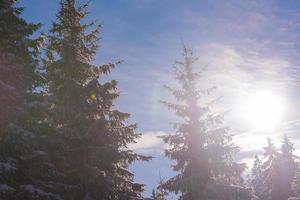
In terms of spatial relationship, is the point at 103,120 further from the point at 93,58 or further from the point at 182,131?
the point at 182,131

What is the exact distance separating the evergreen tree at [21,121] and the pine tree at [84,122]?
4.12ft

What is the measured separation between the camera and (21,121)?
17359 mm

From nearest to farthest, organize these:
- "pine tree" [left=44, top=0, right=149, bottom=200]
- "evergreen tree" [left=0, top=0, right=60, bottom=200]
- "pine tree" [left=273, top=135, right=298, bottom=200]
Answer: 1. "evergreen tree" [left=0, top=0, right=60, bottom=200]
2. "pine tree" [left=44, top=0, right=149, bottom=200]
3. "pine tree" [left=273, top=135, right=298, bottom=200]

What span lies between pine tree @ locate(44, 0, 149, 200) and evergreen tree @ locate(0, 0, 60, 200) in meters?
1.26

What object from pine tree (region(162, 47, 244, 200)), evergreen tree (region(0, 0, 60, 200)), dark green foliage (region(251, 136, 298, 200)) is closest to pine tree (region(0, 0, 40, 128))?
evergreen tree (region(0, 0, 60, 200))

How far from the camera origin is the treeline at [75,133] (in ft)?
56.3

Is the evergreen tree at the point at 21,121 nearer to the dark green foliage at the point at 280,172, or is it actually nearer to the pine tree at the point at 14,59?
the pine tree at the point at 14,59

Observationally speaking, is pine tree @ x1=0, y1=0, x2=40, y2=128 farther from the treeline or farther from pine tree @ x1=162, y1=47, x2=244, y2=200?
pine tree @ x1=162, y1=47, x2=244, y2=200

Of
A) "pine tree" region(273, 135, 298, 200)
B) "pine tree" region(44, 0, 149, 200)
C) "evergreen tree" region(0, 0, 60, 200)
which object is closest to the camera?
"evergreen tree" region(0, 0, 60, 200)

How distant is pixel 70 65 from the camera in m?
22.4

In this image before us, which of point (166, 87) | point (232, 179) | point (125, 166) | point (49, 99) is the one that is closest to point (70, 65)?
point (49, 99)

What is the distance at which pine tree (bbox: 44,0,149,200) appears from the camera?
20109 mm

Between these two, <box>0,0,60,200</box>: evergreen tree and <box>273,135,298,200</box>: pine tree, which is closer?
<box>0,0,60,200</box>: evergreen tree

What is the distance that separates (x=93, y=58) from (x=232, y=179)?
12264mm
